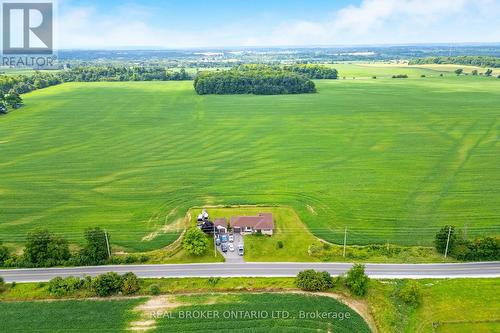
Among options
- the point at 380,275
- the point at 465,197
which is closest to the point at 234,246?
the point at 380,275

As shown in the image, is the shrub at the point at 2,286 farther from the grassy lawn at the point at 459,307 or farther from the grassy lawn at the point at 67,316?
the grassy lawn at the point at 459,307

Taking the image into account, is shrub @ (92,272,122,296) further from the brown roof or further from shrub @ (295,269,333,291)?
shrub @ (295,269,333,291)

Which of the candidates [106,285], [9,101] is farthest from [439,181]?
[9,101]

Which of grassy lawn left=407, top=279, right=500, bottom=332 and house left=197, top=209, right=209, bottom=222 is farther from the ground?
house left=197, top=209, right=209, bottom=222

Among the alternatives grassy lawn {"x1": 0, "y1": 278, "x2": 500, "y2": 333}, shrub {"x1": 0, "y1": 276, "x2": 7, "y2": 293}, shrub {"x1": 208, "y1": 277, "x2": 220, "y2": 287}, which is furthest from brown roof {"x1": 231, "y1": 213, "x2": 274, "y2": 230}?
shrub {"x1": 0, "y1": 276, "x2": 7, "y2": 293}

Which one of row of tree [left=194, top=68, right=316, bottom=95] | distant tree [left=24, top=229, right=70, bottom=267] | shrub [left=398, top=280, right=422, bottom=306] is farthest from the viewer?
row of tree [left=194, top=68, right=316, bottom=95]

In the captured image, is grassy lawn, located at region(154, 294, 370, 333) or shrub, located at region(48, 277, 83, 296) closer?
grassy lawn, located at region(154, 294, 370, 333)
